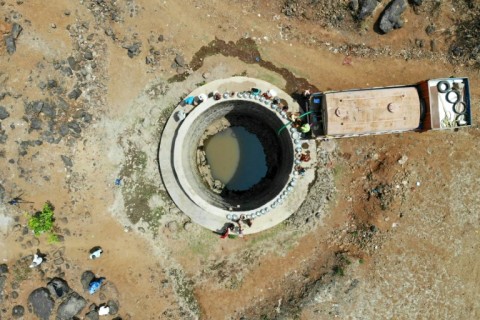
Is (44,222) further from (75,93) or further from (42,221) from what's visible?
(75,93)

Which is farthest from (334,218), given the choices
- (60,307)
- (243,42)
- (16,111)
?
(16,111)

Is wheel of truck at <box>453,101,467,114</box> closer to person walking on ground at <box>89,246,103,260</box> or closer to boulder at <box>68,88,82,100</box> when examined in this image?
boulder at <box>68,88,82,100</box>

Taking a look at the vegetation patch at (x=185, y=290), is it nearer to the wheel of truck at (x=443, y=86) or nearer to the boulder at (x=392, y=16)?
the wheel of truck at (x=443, y=86)

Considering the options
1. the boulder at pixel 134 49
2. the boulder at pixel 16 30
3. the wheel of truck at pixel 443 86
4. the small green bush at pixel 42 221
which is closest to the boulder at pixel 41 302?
the small green bush at pixel 42 221

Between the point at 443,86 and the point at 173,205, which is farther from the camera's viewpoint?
the point at 173,205

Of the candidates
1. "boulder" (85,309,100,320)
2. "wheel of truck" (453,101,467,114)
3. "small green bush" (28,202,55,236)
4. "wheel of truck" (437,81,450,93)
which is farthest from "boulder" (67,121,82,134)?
"wheel of truck" (453,101,467,114)

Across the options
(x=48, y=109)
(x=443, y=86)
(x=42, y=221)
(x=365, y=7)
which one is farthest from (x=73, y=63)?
(x=443, y=86)
